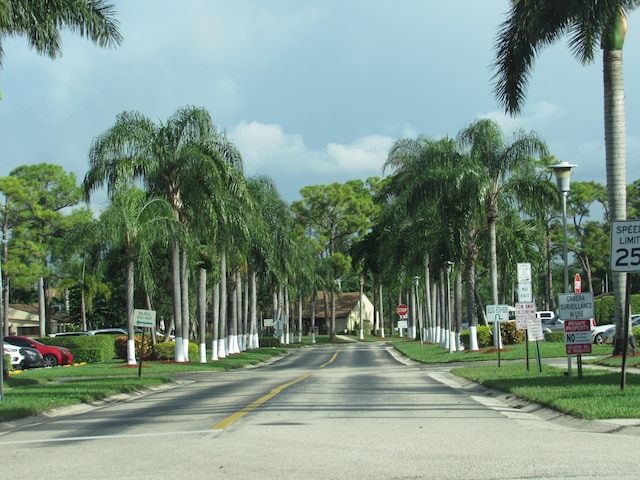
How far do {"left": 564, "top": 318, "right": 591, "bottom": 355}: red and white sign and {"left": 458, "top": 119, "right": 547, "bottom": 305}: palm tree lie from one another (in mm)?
17549

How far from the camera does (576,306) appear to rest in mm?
17625

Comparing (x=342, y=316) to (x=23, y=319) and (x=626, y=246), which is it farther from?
→ (x=626, y=246)

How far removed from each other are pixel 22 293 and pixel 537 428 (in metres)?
84.9

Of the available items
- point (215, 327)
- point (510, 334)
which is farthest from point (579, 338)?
point (215, 327)

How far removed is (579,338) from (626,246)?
394cm

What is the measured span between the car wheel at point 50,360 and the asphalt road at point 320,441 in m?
21.3

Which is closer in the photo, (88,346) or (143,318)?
(143,318)

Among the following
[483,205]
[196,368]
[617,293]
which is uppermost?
[483,205]

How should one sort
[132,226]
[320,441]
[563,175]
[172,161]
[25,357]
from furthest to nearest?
[25,357]
[172,161]
[132,226]
[563,175]
[320,441]

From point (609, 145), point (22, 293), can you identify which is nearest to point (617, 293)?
point (609, 145)

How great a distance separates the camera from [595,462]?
8555 mm

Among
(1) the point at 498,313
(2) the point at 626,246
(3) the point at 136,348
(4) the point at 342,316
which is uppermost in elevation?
(2) the point at 626,246

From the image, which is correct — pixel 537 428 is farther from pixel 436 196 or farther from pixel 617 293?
pixel 436 196

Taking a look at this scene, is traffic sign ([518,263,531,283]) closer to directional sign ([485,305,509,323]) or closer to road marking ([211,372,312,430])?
directional sign ([485,305,509,323])
